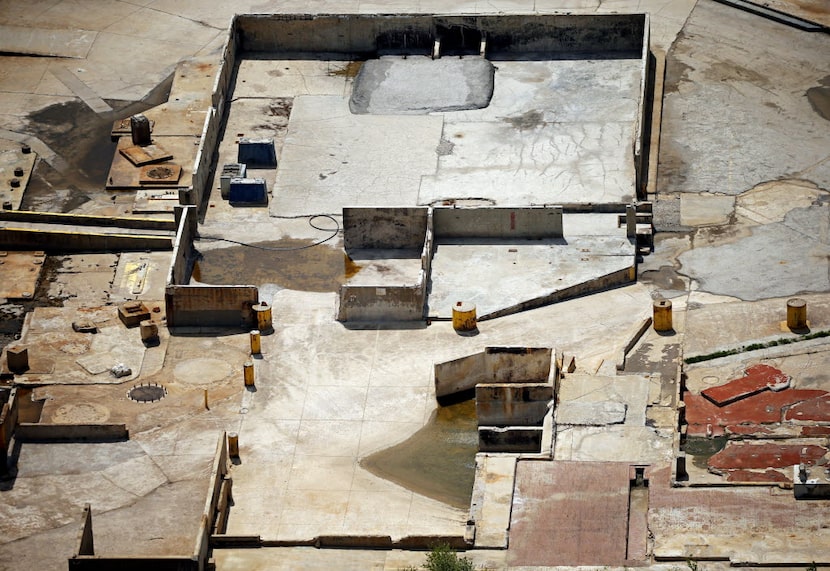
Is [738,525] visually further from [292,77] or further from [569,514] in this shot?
[292,77]

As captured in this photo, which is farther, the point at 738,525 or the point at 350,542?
the point at 350,542

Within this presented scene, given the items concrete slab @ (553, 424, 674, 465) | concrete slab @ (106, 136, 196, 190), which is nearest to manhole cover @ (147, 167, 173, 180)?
concrete slab @ (106, 136, 196, 190)

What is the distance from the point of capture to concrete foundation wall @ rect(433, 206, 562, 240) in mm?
65312

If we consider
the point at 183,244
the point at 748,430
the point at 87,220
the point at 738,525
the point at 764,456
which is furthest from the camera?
the point at 87,220

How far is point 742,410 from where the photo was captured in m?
55.7

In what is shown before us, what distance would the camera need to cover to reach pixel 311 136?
71.5m

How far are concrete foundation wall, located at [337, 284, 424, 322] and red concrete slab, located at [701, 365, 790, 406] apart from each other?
363 inches

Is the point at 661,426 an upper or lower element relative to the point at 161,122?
upper

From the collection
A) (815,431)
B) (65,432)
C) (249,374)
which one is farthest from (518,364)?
(65,432)

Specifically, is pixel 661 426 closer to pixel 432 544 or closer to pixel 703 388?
pixel 703 388

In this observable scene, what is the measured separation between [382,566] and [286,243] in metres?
16.8

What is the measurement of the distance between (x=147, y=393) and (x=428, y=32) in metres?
21.3

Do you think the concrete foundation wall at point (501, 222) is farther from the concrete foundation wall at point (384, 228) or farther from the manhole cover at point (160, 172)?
the manhole cover at point (160, 172)

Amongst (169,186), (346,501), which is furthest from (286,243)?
(346,501)
